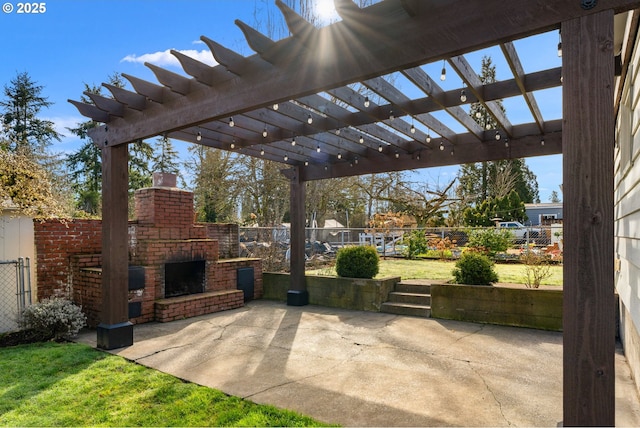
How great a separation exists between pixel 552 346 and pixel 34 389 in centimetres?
525

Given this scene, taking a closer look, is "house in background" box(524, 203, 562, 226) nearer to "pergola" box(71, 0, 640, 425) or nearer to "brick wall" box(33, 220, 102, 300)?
"pergola" box(71, 0, 640, 425)

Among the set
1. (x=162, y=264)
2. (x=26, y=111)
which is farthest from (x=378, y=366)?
(x=26, y=111)

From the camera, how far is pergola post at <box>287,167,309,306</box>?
6.88 meters

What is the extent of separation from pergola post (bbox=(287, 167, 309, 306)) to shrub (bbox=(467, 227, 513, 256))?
207 inches

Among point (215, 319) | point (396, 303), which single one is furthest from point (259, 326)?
point (396, 303)

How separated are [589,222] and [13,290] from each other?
631 cm

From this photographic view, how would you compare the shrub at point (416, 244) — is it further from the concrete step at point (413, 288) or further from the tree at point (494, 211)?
the tree at point (494, 211)

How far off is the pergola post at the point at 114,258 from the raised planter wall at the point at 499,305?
434 centimetres

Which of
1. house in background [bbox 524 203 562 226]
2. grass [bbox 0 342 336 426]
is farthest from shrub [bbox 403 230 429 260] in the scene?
house in background [bbox 524 203 562 226]

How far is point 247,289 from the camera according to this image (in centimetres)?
731

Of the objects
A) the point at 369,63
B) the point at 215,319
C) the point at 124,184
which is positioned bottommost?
the point at 215,319

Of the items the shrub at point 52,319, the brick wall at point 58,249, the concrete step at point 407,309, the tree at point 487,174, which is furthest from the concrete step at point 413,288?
the tree at point 487,174

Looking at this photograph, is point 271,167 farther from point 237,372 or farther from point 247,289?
point 237,372

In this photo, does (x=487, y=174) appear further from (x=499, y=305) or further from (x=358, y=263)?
(x=499, y=305)
